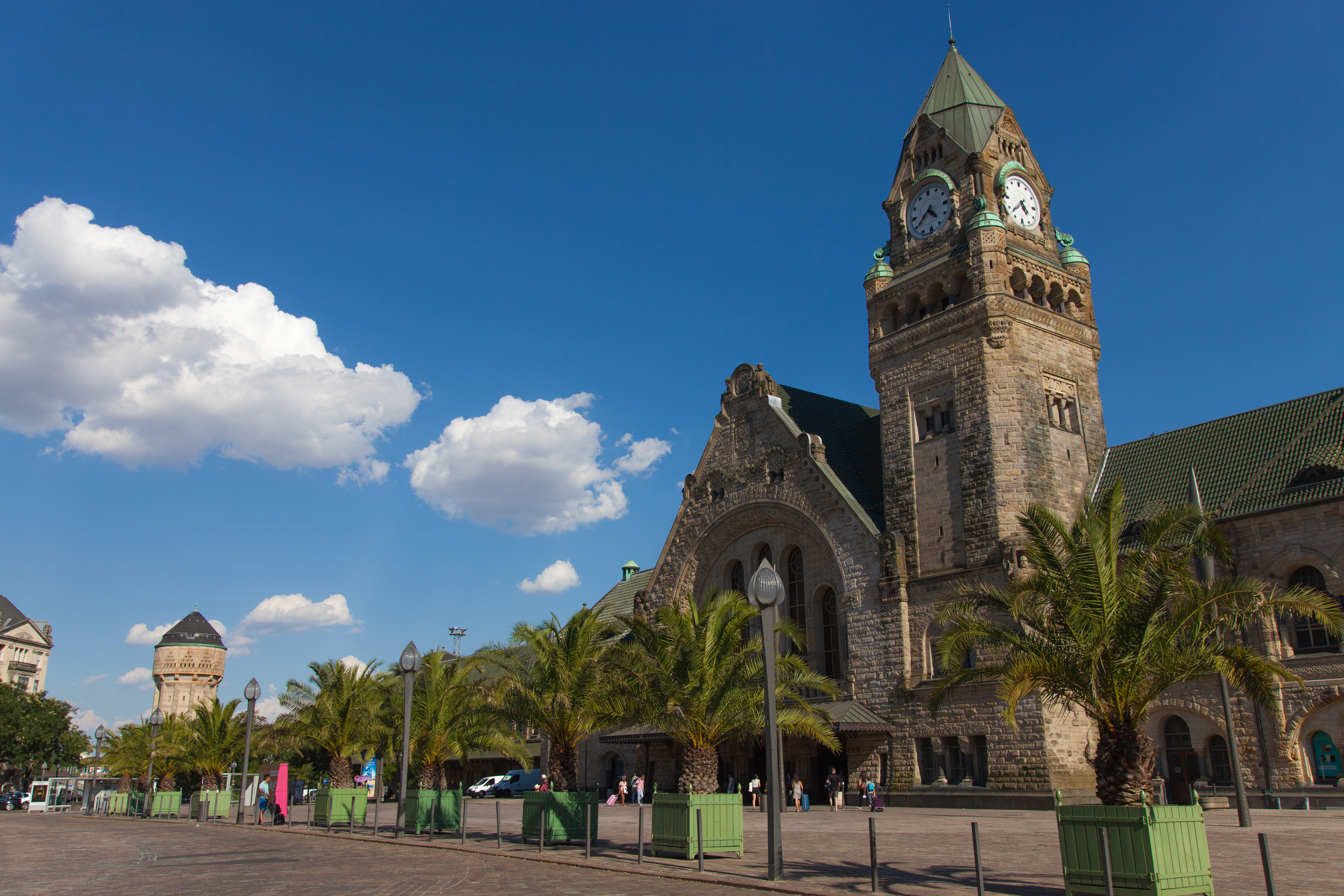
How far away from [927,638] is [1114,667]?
22.1 metres

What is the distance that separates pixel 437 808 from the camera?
26719mm

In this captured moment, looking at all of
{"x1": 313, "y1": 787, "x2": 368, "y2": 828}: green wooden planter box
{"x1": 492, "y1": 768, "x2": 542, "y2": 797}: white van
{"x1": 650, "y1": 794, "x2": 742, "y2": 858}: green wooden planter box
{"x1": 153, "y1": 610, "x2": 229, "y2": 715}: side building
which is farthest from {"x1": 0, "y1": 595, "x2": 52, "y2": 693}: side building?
{"x1": 650, "y1": 794, "x2": 742, "y2": 858}: green wooden planter box

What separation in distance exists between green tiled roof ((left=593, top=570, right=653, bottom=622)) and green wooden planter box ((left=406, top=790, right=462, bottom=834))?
2801 cm

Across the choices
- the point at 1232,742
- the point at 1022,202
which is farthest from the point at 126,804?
the point at 1022,202

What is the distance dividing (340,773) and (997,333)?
2876 centimetres

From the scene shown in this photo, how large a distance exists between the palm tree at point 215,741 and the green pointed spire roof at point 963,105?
3972cm

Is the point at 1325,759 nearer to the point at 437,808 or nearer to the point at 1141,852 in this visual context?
the point at 1141,852

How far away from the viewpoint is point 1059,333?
129ft

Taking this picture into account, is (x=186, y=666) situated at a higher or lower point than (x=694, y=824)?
higher

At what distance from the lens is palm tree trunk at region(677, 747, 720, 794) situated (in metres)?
21.0

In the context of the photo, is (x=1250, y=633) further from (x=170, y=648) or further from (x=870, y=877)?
(x=170, y=648)

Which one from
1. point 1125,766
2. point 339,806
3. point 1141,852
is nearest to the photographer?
point 1141,852

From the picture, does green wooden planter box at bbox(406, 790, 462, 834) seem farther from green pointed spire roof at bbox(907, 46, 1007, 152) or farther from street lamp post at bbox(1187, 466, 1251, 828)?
green pointed spire roof at bbox(907, 46, 1007, 152)

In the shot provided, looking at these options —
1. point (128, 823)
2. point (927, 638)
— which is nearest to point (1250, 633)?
point (927, 638)
